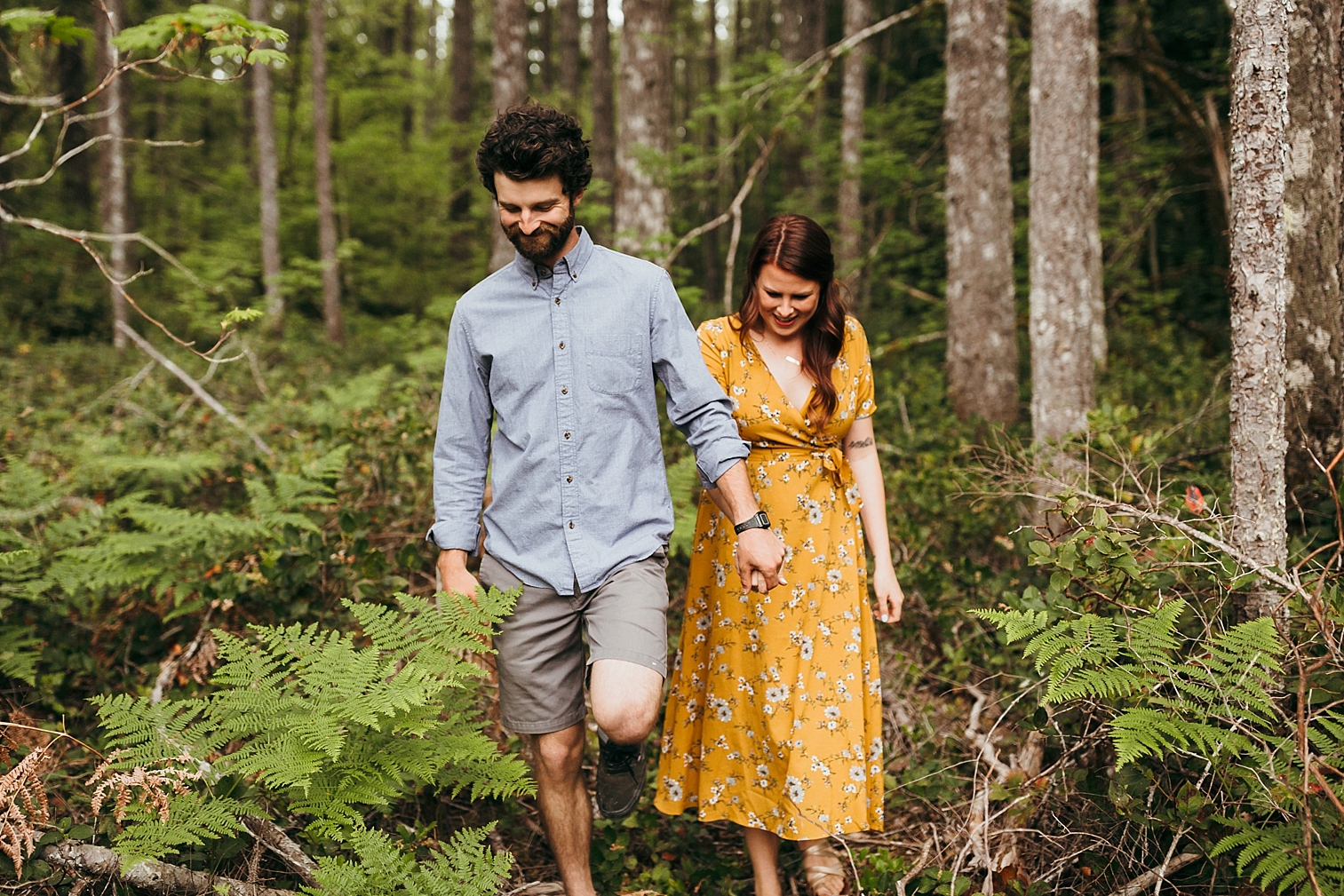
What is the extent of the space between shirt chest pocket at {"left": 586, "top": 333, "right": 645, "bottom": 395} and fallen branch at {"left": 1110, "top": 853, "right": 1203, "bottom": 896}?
7.39 feet

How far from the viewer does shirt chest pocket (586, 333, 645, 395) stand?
295 centimetres

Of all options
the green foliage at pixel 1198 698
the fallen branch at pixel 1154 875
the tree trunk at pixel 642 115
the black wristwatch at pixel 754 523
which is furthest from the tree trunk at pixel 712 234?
the fallen branch at pixel 1154 875

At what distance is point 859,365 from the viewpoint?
130 inches

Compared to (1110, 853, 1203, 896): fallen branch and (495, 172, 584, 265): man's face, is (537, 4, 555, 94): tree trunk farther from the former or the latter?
(1110, 853, 1203, 896): fallen branch

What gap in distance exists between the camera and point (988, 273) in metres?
7.43

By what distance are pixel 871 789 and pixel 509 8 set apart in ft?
27.1

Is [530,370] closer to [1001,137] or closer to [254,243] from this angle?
[1001,137]

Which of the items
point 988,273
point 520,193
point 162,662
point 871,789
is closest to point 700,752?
point 871,789

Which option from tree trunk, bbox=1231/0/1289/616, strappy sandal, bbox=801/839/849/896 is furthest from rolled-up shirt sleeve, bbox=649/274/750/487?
tree trunk, bbox=1231/0/1289/616

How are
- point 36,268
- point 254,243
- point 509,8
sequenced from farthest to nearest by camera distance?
1. point 254,243
2. point 36,268
3. point 509,8

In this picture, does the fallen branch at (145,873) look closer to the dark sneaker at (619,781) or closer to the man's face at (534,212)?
the dark sneaker at (619,781)

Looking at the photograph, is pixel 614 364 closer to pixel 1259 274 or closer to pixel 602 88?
pixel 1259 274

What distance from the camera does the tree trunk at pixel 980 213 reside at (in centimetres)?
724

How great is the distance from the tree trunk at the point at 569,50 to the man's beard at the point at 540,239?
683 inches
